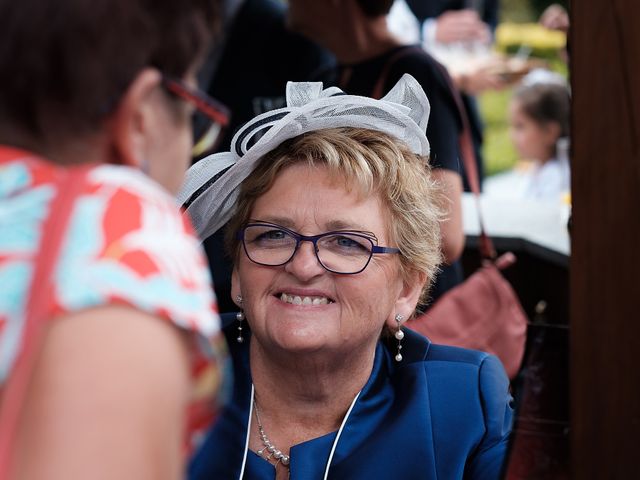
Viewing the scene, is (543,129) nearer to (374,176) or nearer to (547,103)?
(547,103)

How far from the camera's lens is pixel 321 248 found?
6.72 feet

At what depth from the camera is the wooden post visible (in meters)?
1.37

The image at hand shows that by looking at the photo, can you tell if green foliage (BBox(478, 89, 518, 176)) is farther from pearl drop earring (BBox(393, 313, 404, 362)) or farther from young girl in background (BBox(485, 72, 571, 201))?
pearl drop earring (BBox(393, 313, 404, 362))

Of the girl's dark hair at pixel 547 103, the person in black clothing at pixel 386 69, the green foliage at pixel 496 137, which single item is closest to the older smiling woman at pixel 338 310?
the person in black clothing at pixel 386 69

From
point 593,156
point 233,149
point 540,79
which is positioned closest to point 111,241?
point 593,156

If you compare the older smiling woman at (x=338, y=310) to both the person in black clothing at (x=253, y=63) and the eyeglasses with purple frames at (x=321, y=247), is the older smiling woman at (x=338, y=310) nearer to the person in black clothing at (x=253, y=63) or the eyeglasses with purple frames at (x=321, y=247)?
the eyeglasses with purple frames at (x=321, y=247)

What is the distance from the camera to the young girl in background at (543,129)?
6.41 metres

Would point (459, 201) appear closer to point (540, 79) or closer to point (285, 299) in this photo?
point (285, 299)

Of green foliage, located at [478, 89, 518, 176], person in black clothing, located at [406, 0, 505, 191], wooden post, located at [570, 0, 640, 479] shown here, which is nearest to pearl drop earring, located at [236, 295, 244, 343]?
wooden post, located at [570, 0, 640, 479]

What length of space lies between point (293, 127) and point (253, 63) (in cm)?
128

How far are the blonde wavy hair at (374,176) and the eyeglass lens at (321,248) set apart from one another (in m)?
0.07

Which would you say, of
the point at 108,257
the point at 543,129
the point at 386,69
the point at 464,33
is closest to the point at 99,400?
the point at 108,257

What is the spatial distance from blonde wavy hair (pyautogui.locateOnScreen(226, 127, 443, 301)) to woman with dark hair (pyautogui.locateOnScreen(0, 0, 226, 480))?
1.03 m

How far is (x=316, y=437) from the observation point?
2064 millimetres
